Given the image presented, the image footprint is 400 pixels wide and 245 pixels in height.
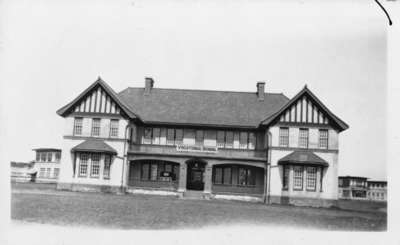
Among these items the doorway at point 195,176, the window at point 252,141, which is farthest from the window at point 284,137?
the doorway at point 195,176

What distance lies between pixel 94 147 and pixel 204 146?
26.3ft

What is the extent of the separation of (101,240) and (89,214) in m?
3.38

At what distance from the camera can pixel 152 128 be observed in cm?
3278

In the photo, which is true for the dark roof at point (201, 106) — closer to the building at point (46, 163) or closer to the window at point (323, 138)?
the window at point (323, 138)

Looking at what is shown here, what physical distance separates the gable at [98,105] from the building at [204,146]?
0.23 ft

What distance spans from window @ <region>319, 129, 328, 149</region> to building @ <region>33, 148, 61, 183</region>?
33945 mm

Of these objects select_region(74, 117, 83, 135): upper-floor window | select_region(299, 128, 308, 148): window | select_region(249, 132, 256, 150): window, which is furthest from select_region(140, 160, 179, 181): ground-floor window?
select_region(299, 128, 308, 148): window

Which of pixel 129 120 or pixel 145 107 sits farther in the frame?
pixel 145 107

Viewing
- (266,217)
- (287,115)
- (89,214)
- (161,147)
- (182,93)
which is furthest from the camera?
(182,93)

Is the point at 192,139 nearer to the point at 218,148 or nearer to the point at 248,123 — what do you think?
the point at 218,148

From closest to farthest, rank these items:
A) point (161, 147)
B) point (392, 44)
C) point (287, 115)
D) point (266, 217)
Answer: point (392, 44)
point (266, 217)
point (287, 115)
point (161, 147)

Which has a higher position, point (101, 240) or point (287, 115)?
point (287, 115)

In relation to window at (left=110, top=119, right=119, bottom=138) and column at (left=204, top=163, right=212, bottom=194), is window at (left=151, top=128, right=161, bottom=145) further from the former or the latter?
column at (left=204, top=163, right=212, bottom=194)

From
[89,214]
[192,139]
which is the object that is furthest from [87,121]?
[89,214]
